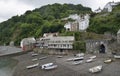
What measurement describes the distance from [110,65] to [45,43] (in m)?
36.3

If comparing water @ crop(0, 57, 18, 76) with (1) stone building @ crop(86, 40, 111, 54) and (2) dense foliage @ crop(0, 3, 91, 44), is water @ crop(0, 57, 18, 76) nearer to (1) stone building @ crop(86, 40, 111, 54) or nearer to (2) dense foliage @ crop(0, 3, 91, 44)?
(1) stone building @ crop(86, 40, 111, 54)

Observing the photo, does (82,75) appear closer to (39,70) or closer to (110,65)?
(110,65)

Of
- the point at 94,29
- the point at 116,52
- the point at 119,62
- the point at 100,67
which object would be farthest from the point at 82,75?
the point at 94,29

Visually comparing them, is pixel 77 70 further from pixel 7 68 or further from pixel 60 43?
pixel 60 43

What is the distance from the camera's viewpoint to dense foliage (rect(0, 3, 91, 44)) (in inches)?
3797

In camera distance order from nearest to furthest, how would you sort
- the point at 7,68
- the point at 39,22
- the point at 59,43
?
the point at 7,68
the point at 59,43
the point at 39,22

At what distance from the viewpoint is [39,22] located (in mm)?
126500

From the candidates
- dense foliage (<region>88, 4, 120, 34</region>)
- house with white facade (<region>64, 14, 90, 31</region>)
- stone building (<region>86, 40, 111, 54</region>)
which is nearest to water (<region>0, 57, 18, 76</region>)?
stone building (<region>86, 40, 111, 54</region>)

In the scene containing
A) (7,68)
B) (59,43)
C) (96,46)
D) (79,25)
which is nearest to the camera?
(96,46)

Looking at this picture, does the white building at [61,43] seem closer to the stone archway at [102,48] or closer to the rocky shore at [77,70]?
the stone archway at [102,48]

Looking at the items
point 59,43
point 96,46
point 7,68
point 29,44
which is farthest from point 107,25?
point 29,44

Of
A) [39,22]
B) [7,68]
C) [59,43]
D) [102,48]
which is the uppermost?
[39,22]

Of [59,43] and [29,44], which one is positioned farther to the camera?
[29,44]

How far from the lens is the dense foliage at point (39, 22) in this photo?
9643cm
